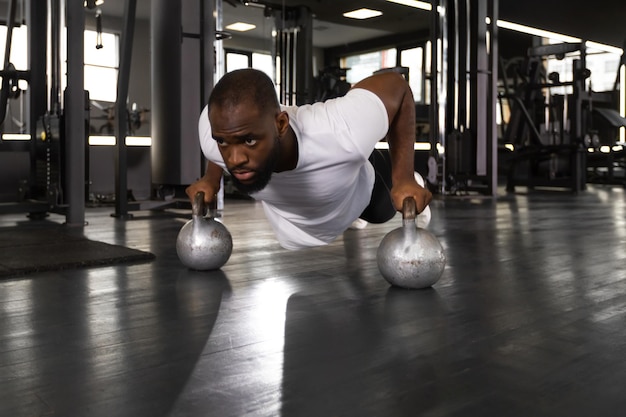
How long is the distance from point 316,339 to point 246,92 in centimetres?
45

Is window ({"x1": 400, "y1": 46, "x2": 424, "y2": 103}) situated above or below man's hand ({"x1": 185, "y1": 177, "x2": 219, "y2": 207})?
above

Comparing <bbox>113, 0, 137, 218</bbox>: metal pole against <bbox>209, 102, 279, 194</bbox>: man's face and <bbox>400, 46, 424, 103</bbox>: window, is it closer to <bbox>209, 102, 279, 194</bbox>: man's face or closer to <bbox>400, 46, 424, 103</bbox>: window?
<bbox>209, 102, 279, 194</bbox>: man's face

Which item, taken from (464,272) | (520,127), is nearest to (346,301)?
(464,272)

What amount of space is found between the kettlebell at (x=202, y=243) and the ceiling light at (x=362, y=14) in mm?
7275

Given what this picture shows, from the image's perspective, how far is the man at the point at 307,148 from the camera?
114 cm

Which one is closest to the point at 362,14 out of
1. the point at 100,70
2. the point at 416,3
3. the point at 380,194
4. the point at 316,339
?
the point at 416,3

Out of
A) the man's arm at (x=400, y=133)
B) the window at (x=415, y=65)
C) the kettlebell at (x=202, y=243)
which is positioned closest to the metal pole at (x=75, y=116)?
the kettlebell at (x=202, y=243)

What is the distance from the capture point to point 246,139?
1132mm

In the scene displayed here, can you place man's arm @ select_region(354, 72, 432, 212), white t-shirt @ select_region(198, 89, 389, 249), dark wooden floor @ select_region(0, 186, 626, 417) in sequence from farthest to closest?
man's arm @ select_region(354, 72, 432, 212)
white t-shirt @ select_region(198, 89, 389, 249)
dark wooden floor @ select_region(0, 186, 626, 417)

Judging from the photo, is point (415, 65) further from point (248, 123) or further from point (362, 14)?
point (248, 123)

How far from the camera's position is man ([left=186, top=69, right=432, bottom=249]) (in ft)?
3.73

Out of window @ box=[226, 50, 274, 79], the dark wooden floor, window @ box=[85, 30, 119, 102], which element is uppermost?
window @ box=[226, 50, 274, 79]

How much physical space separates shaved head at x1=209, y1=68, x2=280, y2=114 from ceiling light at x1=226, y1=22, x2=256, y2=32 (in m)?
8.22

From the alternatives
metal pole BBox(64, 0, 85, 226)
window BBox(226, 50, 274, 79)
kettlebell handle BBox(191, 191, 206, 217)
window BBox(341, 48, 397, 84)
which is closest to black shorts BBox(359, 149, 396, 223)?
kettlebell handle BBox(191, 191, 206, 217)
